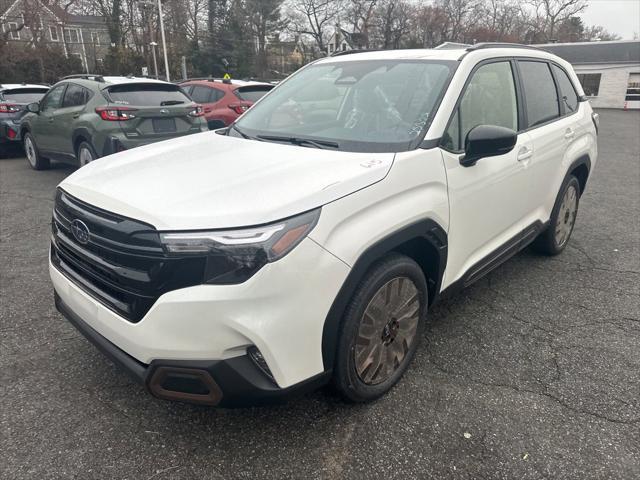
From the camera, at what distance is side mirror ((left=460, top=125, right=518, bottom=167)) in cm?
263

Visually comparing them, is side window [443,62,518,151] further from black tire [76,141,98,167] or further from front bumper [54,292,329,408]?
black tire [76,141,98,167]

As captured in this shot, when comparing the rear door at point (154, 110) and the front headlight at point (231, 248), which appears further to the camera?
the rear door at point (154, 110)

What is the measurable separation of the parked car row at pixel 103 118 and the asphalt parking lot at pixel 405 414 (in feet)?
11.8

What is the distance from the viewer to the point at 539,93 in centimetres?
383

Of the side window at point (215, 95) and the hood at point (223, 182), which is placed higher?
the side window at point (215, 95)

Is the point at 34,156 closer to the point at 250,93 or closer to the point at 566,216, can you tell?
the point at 250,93

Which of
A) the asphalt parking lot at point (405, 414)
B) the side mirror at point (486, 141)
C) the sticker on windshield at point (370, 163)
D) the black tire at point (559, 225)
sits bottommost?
the asphalt parking lot at point (405, 414)

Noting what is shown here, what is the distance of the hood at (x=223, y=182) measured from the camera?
76.3 inches

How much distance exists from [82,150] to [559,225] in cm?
655

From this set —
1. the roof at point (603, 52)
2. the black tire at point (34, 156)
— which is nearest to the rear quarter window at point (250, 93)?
the black tire at point (34, 156)

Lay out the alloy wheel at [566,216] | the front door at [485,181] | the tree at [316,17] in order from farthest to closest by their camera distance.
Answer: the tree at [316,17], the alloy wheel at [566,216], the front door at [485,181]

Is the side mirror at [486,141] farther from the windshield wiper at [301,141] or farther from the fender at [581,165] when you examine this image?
the fender at [581,165]

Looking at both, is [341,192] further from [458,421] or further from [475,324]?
[475,324]

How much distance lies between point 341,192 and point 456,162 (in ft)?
3.12
